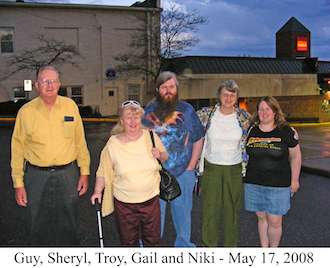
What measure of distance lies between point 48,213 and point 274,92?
94.2 feet

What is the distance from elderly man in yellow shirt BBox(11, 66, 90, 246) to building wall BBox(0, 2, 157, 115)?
24.3 metres

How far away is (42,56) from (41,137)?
25.3m

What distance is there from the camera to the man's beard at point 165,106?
3689mm

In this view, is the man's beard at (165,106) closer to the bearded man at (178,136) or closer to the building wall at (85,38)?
the bearded man at (178,136)

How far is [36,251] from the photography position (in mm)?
3469

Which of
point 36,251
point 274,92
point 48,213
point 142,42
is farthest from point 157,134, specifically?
point 274,92

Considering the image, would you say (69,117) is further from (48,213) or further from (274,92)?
(274,92)

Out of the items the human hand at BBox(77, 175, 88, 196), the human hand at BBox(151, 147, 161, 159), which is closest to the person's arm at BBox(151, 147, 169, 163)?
the human hand at BBox(151, 147, 161, 159)

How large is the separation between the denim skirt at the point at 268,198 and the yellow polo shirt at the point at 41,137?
2.15 m

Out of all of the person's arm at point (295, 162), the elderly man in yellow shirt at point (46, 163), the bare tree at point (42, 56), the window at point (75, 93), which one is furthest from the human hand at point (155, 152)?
the window at point (75, 93)

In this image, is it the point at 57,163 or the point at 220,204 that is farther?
the point at 220,204

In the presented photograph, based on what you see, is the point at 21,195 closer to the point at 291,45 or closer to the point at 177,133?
the point at 177,133

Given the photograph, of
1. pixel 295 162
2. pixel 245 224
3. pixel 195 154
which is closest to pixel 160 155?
pixel 195 154

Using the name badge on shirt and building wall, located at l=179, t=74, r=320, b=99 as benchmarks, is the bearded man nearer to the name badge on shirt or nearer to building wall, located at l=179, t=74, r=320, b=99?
the name badge on shirt
